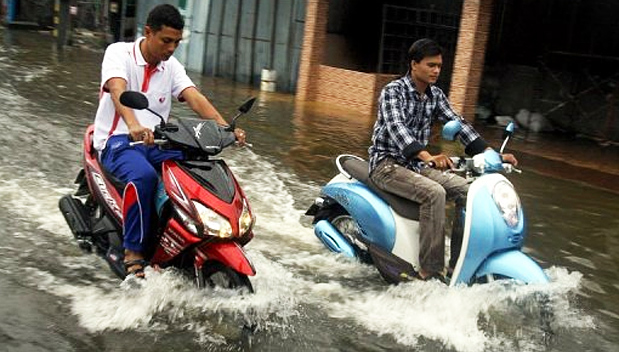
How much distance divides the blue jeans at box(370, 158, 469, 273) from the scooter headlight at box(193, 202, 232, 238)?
54.9 inches

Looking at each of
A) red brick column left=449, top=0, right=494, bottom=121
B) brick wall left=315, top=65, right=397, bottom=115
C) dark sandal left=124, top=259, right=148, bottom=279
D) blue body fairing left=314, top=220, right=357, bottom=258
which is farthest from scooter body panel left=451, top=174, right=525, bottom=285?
brick wall left=315, top=65, right=397, bottom=115

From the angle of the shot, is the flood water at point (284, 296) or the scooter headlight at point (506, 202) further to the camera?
the scooter headlight at point (506, 202)

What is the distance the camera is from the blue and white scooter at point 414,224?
4.59 m

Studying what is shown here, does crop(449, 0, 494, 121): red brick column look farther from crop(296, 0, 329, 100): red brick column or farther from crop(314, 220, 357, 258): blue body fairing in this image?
crop(314, 220, 357, 258): blue body fairing

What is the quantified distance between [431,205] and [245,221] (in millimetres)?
1279

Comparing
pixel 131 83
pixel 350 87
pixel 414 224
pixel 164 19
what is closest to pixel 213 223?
pixel 131 83

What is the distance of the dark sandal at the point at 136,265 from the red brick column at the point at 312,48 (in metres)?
12.2

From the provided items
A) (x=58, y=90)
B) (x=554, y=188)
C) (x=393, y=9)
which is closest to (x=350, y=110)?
(x=393, y=9)

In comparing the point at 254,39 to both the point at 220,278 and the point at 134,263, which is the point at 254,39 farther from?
the point at 220,278

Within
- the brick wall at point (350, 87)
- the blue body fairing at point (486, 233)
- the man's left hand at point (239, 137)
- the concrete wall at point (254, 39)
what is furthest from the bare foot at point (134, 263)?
the concrete wall at point (254, 39)

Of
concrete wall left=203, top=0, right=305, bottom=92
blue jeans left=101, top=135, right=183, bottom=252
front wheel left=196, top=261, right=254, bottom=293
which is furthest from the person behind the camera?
A: concrete wall left=203, top=0, right=305, bottom=92

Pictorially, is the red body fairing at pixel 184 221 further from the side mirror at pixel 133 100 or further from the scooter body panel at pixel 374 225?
the scooter body panel at pixel 374 225

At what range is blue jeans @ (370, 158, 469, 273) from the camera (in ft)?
15.9

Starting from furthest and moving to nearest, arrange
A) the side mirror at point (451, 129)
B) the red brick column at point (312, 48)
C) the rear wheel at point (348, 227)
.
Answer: the red brick column at point (312, 48) → the rear wheel at point (348, 227) → the side mirror at point (451, 129)
